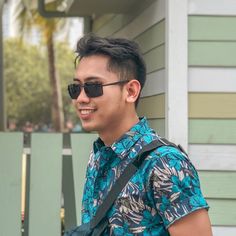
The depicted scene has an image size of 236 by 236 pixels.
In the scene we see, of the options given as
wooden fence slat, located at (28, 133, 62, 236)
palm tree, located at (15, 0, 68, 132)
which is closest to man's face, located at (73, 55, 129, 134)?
wooden fence slat, located at (28, 133, 62, 236)

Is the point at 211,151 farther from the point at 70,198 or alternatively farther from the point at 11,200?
the point at 11,200

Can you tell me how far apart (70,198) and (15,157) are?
460 millimetres

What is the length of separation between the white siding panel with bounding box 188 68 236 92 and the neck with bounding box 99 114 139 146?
1662 mm

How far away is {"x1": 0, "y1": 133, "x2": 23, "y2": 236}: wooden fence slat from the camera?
149 inches

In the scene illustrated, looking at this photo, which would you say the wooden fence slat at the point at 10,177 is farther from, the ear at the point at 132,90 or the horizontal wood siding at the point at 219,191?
the ear at the point at 132,90

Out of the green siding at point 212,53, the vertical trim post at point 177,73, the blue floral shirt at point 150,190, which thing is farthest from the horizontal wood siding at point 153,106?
the blue floral shirt at point 150,190

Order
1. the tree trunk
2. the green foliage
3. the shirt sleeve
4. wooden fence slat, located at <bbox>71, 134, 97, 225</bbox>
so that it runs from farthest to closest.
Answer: the green foliage
the tree trunk
wooden fence slat, located at <bbox>71, 134, 97, 225</bbox>
the shirt sleeve

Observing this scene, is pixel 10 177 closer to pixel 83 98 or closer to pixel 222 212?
pixel 222 212

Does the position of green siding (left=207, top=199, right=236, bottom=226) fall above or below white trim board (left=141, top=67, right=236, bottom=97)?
below

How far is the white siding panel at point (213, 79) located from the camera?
342 centimetres

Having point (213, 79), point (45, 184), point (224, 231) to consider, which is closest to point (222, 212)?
point (224, 231)

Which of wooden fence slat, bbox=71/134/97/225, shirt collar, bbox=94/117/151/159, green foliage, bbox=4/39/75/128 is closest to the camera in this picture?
shirt collar, bbox=94/117/151/159

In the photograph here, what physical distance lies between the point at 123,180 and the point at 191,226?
236 mm

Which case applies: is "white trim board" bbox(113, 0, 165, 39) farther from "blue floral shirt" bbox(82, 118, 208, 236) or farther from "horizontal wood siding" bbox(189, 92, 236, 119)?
"blue floral shirt" bbox(82, 118, 208, 236)
